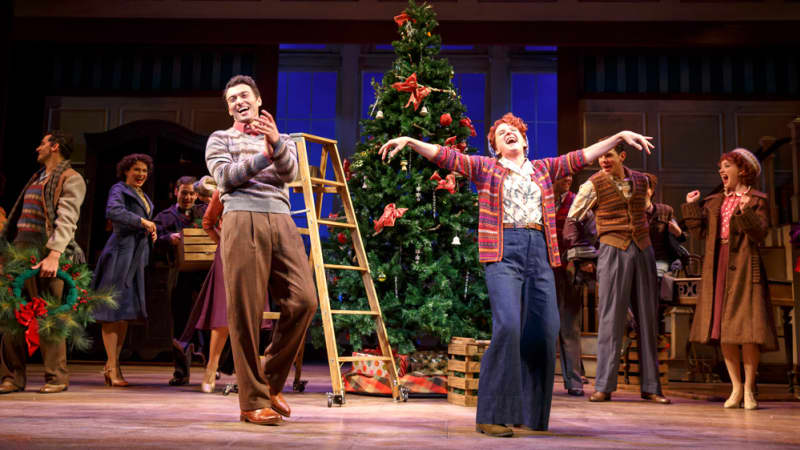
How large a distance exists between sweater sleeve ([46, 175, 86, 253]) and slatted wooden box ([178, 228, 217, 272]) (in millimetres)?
768

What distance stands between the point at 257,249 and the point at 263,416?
711mm

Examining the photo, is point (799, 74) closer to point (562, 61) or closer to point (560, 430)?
point (562, 61)

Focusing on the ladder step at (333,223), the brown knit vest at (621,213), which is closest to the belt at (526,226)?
the ladder step at (333,223)

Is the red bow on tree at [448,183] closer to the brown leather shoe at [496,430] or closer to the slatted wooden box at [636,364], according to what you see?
the slatted wooden box at [636,364]

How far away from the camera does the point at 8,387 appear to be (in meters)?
4.51

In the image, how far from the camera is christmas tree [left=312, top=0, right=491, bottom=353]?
4934 millimetres

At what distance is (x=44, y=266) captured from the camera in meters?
4.47

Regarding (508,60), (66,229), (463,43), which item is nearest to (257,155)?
(66,229)

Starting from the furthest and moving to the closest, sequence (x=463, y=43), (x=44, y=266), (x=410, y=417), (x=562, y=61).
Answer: (x=562, y=61) → (x=463, y=43) → (x=44, y=266) → (x=410, y=417)

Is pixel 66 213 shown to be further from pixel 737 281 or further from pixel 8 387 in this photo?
pixel 737 281

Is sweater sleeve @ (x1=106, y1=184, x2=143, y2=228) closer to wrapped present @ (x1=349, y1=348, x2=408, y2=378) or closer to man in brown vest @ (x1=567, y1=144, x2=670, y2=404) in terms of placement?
wrapped present @ (x1=349, y1=348, x2=408, y2=378)

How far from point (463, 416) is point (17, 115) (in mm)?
7863

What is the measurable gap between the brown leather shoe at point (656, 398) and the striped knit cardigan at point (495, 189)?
1987mm

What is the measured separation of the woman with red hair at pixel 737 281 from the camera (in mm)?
4602
